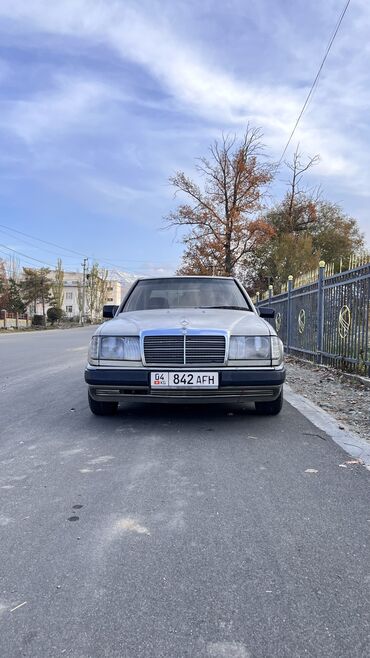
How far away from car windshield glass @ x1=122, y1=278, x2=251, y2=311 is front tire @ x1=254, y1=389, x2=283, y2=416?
3.91ft

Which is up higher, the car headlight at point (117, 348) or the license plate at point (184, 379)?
the car headlight at point (117, 348)

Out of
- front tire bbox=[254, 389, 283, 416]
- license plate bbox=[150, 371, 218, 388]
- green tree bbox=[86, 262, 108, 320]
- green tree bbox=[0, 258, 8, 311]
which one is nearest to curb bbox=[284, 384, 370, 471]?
front tire bbox=[254, 389, 283, 416]

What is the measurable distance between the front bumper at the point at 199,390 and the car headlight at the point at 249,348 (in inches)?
5.1

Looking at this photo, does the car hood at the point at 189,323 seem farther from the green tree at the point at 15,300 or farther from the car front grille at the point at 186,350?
the green tree at the point at 15,300

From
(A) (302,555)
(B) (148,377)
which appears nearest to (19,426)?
(B) (148,377)

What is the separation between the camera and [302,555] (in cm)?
231

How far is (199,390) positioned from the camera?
176 inches

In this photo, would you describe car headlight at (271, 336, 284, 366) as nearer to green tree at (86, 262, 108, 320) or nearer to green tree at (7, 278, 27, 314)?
green tree at (7, 278, 27, 314)

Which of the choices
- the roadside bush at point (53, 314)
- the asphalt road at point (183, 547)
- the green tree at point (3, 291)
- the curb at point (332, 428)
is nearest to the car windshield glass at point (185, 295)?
the curb at point (332, 428)

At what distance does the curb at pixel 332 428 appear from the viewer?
396cm

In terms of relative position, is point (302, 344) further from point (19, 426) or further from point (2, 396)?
point (19, 426)

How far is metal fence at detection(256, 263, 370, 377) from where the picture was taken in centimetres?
748

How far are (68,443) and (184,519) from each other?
188 cm

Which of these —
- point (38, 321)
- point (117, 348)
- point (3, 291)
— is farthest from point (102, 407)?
point (38, 321)
